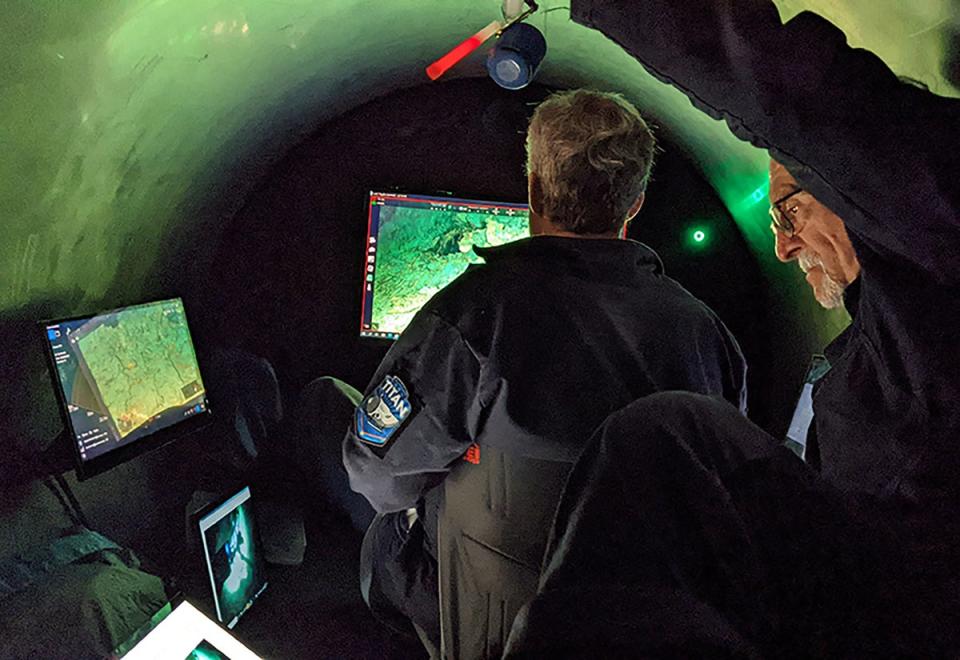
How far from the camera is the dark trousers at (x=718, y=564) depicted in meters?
0.41

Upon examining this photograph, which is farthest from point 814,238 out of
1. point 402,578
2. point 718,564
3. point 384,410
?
point 402,578

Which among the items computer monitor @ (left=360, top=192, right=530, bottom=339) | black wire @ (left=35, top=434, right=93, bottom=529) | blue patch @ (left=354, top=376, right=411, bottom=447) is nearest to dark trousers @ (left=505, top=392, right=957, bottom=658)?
blue patch @ (left=354, top=376, right=411, bottom=447)

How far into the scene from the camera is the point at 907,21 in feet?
3.83

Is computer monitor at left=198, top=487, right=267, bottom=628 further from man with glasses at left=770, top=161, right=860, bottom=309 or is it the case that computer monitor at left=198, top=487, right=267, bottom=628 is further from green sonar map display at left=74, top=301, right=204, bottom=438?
man with glasses at left=770, top=161, right=860, bottom=309

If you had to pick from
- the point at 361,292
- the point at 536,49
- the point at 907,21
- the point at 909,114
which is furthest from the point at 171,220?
the point at 909,114

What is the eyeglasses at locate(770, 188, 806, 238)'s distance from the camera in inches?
43.6

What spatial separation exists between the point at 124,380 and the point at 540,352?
4.01 ft

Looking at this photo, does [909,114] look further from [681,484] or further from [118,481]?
[118,481]

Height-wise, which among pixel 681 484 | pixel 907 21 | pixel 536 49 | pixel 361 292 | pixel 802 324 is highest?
pixel 536 49

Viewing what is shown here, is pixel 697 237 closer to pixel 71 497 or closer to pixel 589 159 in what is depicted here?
pixel 589 159

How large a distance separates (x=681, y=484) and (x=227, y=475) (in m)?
2.89

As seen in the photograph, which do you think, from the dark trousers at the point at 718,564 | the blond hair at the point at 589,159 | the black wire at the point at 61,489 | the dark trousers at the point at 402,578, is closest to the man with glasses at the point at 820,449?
the dark trousers at the point at 718,564

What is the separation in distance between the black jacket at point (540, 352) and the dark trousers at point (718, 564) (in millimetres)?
958

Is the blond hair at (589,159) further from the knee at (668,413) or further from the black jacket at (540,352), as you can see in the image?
the knee at (668,413)
